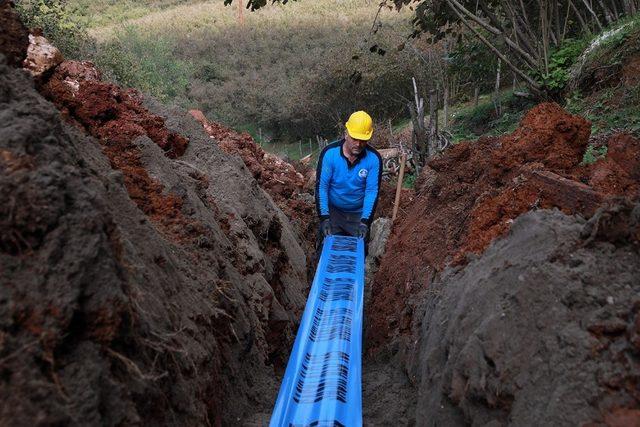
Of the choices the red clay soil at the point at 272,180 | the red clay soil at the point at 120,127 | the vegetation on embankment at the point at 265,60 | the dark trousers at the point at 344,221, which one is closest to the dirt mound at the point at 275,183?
the red clay soil at the point at 272,180

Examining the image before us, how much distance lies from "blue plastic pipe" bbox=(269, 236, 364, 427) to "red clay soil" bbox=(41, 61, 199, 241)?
1292mm

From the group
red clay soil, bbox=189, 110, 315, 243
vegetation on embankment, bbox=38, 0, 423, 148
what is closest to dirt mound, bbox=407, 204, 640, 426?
red clay soil, bbox=189, 110, 315, 243

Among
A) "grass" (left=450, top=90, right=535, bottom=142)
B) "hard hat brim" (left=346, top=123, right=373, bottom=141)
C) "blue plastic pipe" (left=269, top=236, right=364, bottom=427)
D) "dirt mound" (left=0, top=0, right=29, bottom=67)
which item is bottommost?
"grass" (left=450, top=90, right=535, bottom=142)

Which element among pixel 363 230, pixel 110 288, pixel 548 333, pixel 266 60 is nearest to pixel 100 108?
pixel 363 230

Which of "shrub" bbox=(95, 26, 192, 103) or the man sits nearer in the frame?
the man

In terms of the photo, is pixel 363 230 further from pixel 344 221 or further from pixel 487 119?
pixel 487 119

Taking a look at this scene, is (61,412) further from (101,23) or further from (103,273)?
(101,23)

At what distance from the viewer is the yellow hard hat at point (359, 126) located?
6.04m

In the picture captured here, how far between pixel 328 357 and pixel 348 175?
10.0 feet

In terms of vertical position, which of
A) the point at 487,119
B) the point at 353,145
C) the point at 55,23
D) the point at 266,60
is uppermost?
the point at 55,23

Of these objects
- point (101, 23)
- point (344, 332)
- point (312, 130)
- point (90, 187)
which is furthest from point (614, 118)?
point (101, 23)

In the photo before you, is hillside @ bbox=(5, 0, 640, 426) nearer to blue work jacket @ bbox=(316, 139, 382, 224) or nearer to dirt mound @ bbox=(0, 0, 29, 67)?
dirt mound @ bbox=(0, 0, 29, 67)

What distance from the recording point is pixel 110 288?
6.55ft

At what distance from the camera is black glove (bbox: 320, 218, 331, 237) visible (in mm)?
6289
